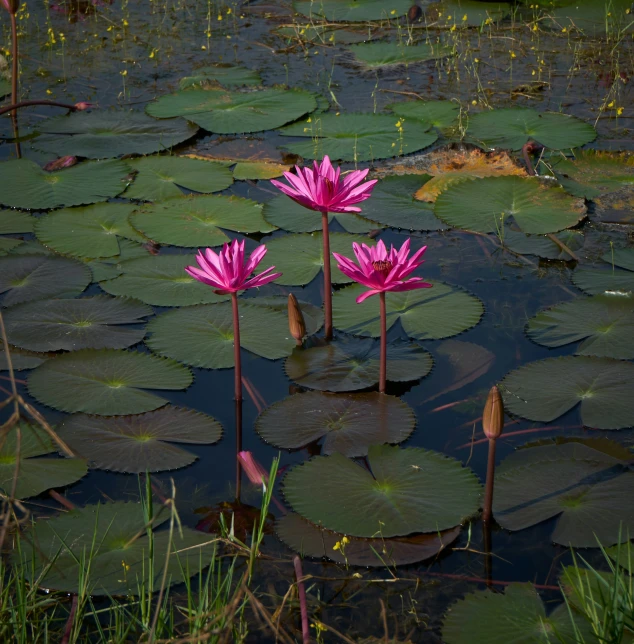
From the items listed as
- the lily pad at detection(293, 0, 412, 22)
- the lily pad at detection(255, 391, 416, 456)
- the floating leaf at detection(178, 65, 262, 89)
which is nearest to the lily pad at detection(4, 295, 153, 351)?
the lily pad at detection(255, 391, 416, 456)

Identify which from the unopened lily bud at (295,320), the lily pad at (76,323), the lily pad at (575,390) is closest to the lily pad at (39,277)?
the lily pad at (76,323)

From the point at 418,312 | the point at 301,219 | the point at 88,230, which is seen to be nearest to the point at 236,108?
the point at 301,219

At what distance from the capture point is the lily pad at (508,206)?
3.50 meters

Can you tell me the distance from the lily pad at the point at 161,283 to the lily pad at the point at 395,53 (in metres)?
2.63

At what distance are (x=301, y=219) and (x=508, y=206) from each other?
34.2 inches

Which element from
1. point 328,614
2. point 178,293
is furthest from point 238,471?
Answer: point 178,293

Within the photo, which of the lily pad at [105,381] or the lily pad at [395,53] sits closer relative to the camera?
the lily pad at [105,381]

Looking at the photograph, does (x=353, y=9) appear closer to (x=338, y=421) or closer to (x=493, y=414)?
(x=338, y=421)

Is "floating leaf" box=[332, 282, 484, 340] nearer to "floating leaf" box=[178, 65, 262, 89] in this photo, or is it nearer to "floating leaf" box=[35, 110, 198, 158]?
"floating leaf" box=[35, 110, 198, 158]

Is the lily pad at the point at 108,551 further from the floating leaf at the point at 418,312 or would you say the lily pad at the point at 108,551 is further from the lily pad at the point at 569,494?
the floating leaf at the point at 418,312

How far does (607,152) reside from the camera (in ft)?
13.0

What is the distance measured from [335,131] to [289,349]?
6.16ft

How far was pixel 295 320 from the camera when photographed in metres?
2.74

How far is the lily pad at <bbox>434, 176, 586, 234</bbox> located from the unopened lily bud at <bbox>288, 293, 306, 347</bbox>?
1048 mm
